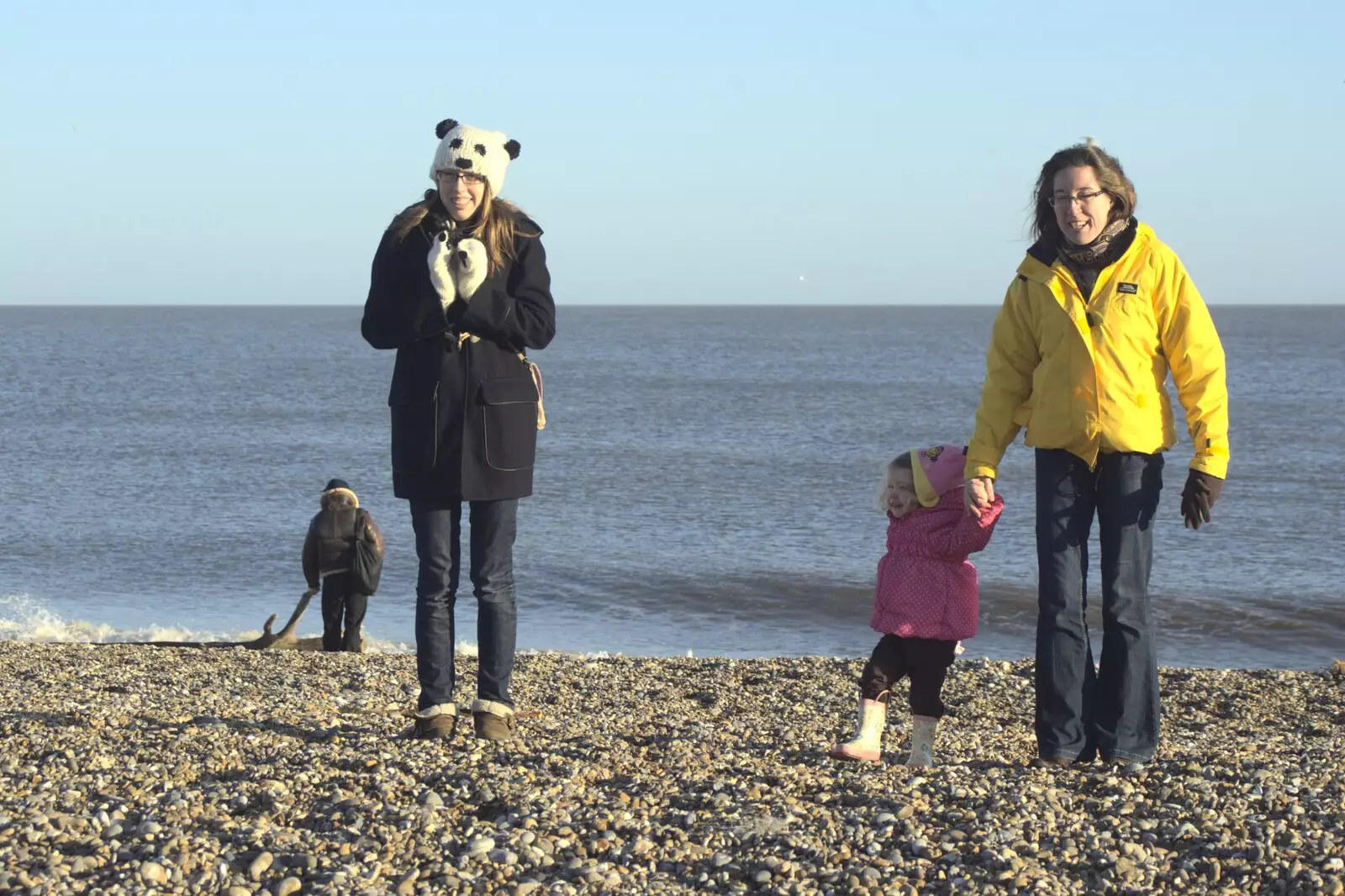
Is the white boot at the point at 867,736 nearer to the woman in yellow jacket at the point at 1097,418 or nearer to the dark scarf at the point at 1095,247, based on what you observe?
the woman in yellow jacket at the point at 1097,418

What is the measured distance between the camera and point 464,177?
212 inches

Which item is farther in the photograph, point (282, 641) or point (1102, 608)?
point (282, 641)

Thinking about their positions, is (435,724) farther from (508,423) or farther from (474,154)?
(474,154)

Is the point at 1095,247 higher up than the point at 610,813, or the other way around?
the point at 1095,247

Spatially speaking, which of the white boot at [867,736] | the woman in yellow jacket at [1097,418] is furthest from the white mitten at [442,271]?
the white boot at [867,736]

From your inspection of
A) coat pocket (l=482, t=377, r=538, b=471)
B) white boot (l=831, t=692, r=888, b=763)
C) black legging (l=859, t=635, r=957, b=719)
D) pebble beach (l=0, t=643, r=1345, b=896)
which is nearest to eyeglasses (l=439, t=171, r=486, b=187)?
coat pocket (l=482, t=377, r=538, b=471)

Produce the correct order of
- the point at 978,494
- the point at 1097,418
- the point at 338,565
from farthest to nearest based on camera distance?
the point at 338,565
the point at 978,494
the point at 1097,418

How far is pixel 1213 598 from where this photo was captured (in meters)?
15.3

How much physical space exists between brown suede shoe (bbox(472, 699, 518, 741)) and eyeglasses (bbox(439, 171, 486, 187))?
195 cm

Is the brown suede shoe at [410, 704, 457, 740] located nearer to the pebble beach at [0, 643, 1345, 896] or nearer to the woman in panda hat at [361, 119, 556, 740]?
the woman in panda hat at [361, 119, 556, 740]

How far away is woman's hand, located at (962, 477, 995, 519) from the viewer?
502 cm

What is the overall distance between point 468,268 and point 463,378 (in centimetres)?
40

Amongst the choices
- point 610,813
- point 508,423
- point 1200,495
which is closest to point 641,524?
point 508,423

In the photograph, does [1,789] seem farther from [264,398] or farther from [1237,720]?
[264,398]
